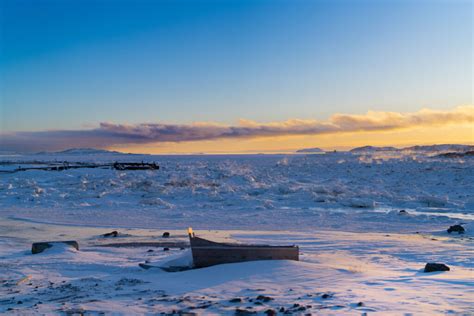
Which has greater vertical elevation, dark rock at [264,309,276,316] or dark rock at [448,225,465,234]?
dark rock at [264,309,276,316]

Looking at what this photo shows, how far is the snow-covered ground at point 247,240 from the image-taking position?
6.14m

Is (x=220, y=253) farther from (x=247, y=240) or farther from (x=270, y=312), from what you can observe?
(x=247, y=240)

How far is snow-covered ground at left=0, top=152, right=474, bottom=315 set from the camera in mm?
6141

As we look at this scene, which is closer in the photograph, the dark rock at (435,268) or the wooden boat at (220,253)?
the dark rock at (435,268)

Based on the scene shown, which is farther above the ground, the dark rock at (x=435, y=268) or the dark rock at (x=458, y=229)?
the dark rock at (x=435, y=268)

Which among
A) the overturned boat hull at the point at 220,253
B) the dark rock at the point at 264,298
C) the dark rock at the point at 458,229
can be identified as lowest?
the dark rock at the point at 458,229

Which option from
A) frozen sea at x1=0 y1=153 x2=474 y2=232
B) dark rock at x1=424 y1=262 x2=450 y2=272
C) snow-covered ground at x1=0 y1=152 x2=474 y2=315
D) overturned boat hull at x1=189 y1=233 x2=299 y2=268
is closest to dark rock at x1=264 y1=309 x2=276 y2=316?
snow-covered ground at x1=0 y1=152 x2=474 y2=315

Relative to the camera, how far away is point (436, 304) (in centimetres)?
576

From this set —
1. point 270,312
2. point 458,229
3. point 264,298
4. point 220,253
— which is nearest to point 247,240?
point 220,253

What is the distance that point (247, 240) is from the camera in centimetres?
1166

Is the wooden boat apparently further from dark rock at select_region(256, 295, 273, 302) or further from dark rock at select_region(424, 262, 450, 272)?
dark rock at select_region(424, 262, 450, 272)

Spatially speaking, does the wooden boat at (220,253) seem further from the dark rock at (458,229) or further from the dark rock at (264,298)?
the dark rock at (458,229)

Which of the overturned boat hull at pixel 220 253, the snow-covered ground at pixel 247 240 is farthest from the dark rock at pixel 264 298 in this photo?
the overturned boat hull at pixel 220 253

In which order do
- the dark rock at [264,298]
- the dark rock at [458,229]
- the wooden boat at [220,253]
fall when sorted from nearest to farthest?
the dark rock at [264,298], the wooden boat at [220,253], the dark rock at [458,229]
